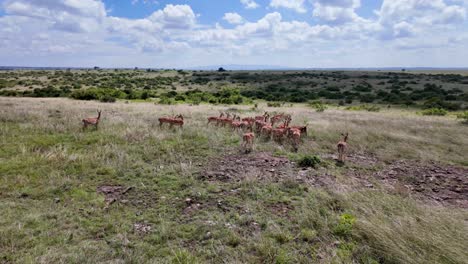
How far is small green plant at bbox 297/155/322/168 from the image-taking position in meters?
9.41

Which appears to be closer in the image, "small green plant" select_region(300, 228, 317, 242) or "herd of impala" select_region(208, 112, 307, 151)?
"small green plant" select_region(300, 228, 317, 242)

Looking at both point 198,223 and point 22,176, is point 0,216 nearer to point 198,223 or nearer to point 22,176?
point 22,176

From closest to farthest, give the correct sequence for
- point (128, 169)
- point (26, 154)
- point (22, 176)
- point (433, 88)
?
point (22, 176)
point (128, 169)
point (26, 154)
point (433, 88)

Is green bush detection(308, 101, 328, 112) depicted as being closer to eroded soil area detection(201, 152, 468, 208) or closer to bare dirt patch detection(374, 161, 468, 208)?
eroded soil area detection(201, 152, 468, 208)

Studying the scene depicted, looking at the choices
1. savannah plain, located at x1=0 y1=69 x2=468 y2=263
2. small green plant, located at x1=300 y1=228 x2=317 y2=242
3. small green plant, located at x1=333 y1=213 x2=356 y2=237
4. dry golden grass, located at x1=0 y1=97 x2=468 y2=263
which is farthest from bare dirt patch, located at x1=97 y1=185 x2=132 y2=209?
small green plant, located at x1=333 y1=213 x2=356 y2=237

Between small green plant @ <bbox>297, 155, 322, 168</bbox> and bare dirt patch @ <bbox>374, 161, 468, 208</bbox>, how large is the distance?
5.52ft

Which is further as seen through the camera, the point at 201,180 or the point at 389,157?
the point at 389,157

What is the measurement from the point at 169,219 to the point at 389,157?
27.5 feet

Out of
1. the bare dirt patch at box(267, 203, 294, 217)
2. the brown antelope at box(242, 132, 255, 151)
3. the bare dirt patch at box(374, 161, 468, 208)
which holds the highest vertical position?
the brown antelope at box(242, 132, 255, 151)

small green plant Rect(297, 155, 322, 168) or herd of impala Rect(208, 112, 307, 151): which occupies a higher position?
herd of impala Rect(208, 112, 307, 151)

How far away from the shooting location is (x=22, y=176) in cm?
753

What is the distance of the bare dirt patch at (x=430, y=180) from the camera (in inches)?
301

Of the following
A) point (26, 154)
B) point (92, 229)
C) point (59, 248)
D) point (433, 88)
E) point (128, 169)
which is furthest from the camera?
point (433, 88)

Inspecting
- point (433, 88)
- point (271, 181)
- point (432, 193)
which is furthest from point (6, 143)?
point (433, 88)
